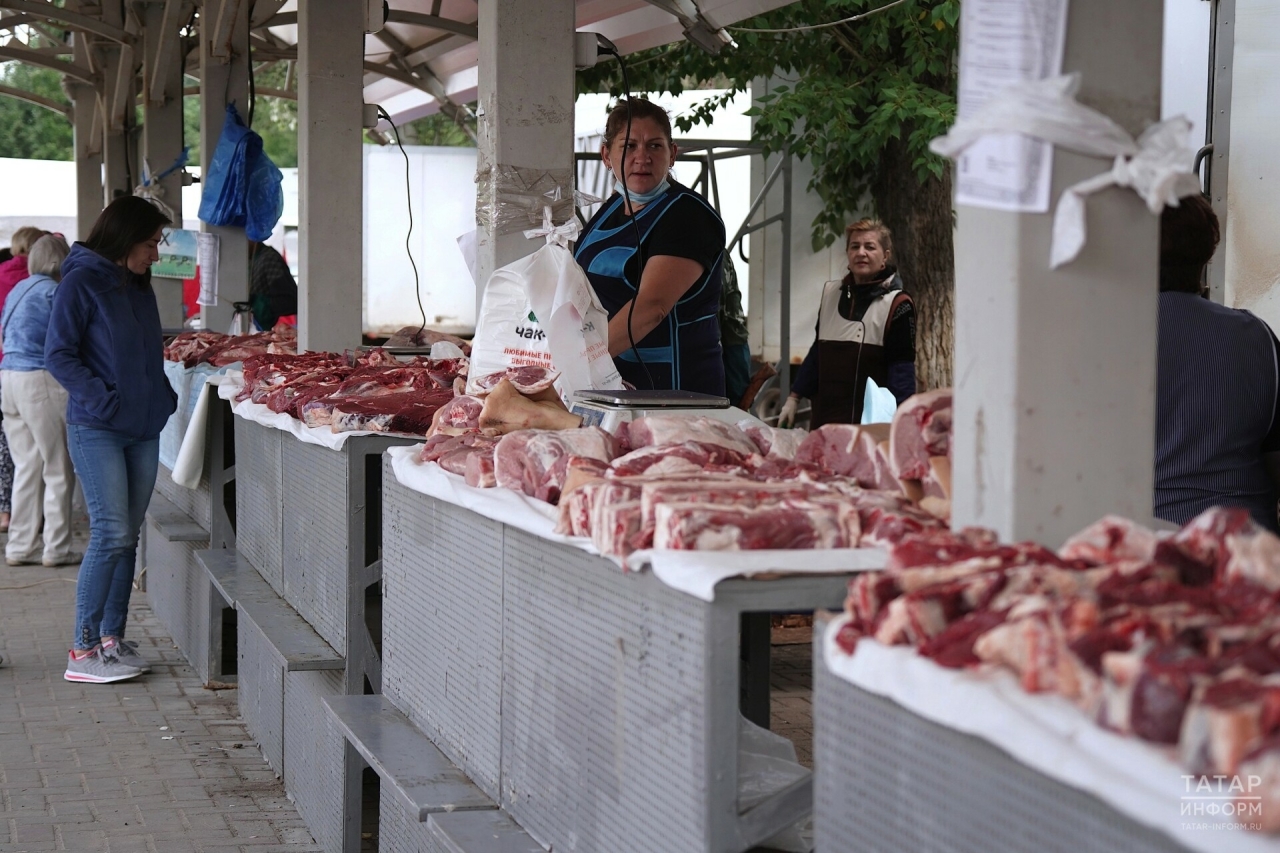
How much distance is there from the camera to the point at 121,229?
6719 millimetres

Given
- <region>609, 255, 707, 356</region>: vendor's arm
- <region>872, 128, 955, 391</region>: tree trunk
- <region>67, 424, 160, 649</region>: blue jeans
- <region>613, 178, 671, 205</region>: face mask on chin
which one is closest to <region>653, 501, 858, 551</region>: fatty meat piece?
<region>609, 255, 707, 356</region>: vendor's arm

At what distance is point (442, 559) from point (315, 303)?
4.69 metres

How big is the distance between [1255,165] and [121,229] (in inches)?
193

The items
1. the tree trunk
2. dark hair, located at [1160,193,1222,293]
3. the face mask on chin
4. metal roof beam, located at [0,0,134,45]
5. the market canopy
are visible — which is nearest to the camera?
dark hair, located at [1160,193,1222,293]

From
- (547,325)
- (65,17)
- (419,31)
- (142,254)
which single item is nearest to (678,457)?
(547,325)

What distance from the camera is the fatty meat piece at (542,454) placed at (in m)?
3.60

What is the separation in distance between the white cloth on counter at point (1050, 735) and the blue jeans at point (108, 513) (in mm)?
5364

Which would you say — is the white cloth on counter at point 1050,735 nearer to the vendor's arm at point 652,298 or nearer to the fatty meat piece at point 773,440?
the fatty meat piece at point 773,440

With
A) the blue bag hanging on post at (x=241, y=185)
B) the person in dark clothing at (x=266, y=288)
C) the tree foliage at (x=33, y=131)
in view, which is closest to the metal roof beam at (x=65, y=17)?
the person in dark clothing at (x=266, y=288)

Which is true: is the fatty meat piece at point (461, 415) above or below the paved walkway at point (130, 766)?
above

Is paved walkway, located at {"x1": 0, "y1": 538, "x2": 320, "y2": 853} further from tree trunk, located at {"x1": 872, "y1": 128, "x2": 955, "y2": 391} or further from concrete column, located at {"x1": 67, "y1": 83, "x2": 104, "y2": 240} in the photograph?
concrete column, located at {"x1": 67, "y1": 83, "x2": 104, "y2": 240}

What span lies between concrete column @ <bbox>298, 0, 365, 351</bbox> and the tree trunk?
4.55 m

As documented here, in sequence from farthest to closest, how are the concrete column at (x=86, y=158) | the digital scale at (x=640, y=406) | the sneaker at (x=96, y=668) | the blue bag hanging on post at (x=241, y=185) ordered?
the concrete column at (x=86, y=158), the blue bag hanging on post at (x=241, y=185), the sneaker at (x=96, y=668), the digital scale at (x=640, y=406)

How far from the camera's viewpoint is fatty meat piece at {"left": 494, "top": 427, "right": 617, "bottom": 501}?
3.60 m
